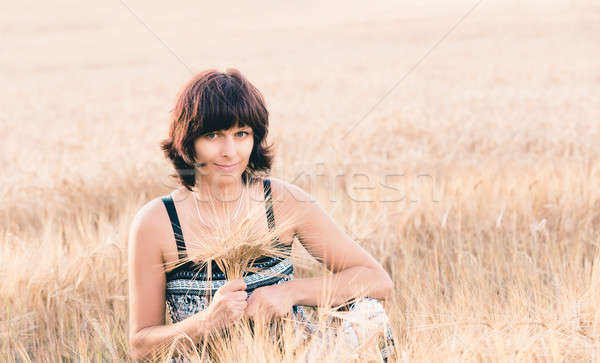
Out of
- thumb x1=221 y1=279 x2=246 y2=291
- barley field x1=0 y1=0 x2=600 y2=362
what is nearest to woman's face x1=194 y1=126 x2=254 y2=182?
thumb x1=221 y1=279 x2=246 y2=291

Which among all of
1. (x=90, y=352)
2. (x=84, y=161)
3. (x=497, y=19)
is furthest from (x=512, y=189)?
(x=497, y=19)

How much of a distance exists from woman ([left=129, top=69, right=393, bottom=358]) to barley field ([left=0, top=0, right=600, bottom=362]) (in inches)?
8.4

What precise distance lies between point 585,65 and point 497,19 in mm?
12304

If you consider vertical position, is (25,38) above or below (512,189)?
above

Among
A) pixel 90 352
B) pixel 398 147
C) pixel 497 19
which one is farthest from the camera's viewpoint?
pixel 497 19

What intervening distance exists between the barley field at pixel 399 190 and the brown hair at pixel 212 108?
67cm

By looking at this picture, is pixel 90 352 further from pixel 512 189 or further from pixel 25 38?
pixel 25 38

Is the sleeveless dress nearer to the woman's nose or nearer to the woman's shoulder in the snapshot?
the woman's shoulder

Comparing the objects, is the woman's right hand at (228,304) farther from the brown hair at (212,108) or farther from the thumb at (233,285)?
the brown hair at (212,108)

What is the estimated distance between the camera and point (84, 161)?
15.0ft

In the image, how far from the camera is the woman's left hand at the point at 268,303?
1763 mm

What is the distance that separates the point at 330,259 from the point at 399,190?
1584 mm

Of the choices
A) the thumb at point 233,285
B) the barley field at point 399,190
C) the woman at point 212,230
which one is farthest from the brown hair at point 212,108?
the barley field at point 399,190

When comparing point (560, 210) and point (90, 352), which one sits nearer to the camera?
point (90, 352)
